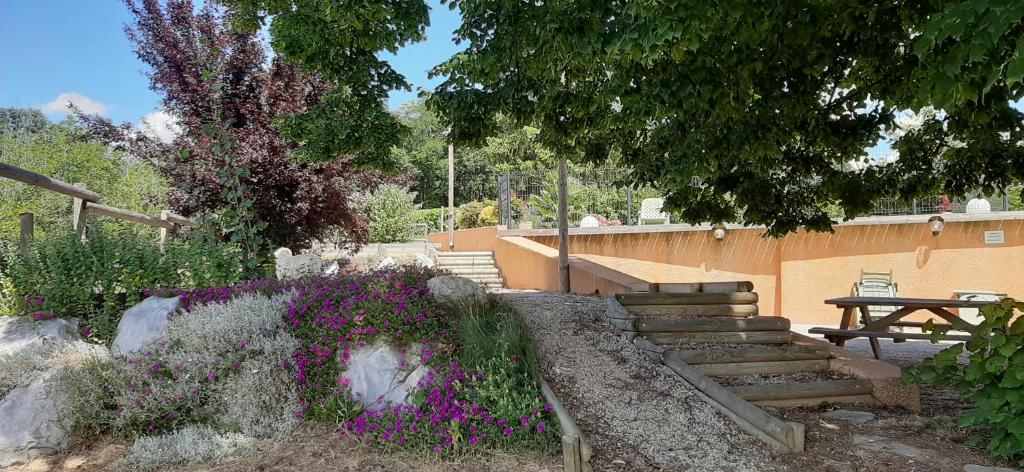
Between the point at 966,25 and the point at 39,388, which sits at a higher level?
the point at 966,25

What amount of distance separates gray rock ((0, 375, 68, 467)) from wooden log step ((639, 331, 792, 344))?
4686 millimetres

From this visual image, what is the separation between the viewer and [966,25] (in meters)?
2.31

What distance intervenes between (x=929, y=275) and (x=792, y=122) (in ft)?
27.4

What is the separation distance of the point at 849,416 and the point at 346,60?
5107mm

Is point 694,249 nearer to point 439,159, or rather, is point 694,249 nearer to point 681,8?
point 681,8

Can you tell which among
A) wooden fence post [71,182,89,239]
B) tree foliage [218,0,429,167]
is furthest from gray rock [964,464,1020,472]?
wooden fence post [71,182,89,239]

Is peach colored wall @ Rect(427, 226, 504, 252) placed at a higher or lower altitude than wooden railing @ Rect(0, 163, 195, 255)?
lower

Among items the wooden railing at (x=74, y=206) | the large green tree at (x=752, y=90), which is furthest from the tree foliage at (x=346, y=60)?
the wooden railing at (x=74, y=206)

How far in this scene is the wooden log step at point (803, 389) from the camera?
15.5 ft

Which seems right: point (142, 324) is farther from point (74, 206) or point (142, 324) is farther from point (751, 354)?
point (751, 354)

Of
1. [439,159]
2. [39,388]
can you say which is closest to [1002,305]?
[39,388]

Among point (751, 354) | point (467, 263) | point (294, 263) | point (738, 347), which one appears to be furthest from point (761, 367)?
point (467, 263)

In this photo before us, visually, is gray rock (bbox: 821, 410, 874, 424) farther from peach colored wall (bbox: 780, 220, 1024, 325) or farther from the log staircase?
peach colored wall (bbox: 780, 220, 1024, 325)

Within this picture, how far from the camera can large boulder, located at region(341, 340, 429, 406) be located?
4375 millimetres
